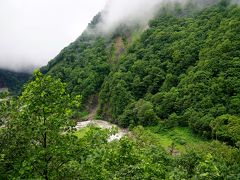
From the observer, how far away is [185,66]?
17438 centimetres

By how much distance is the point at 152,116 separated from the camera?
14962cm

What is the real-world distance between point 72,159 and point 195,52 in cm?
15467

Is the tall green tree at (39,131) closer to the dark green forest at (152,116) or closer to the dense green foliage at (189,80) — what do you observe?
the dark green forest at (152,116)

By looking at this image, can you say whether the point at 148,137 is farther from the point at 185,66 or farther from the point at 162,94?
the point at 185,66

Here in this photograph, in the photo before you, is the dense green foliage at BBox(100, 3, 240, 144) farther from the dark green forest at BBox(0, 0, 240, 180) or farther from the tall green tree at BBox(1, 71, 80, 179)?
the tall green tree at BBox(1, 71, 80, 179)

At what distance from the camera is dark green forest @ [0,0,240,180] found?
24750 mm

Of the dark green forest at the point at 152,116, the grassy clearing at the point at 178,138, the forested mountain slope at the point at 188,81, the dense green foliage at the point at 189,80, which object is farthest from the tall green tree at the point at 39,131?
the forested mountain slope at the point at 188,81

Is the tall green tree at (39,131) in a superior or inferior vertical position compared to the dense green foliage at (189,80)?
inferior

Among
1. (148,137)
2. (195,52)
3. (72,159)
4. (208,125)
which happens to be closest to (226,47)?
(195,52)

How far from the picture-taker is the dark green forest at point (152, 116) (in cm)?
2475

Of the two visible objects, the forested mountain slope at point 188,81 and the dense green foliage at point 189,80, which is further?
the dense green foliage at point 189,80

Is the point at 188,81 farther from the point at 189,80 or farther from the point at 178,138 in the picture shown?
the point at 178,138

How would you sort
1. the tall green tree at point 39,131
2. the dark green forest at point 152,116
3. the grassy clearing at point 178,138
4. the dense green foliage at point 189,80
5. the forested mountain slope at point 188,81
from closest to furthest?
1. the tall green tree at point 39,131
2. the dark green forest at point 152,116
3. the grassy clearing at point 178,138
4. the forested mountain slope at point 188,81
5. the dense green foliage at point 189,80

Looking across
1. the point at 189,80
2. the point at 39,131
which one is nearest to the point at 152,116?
the point at 189,80
